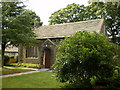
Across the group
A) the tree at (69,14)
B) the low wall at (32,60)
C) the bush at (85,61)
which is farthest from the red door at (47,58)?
the tree at (69,14)

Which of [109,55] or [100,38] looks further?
[100,38]

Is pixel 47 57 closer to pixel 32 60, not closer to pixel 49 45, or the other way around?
pixel 49 45

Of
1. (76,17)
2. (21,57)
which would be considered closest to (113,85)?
(21,57)

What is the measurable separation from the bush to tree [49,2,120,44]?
16.1 m

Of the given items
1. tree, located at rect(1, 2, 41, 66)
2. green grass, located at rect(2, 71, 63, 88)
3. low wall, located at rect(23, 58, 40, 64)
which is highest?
tree, located at rect(1, 2, 41, 66)

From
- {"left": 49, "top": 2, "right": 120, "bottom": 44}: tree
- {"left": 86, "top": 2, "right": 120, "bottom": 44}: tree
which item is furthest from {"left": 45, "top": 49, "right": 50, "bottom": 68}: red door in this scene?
{"left": 86, "top": 2, "right": 120, "bottom": 44}: tree

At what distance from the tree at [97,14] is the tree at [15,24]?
14.5 meters

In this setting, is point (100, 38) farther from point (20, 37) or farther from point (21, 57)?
point (21, 57)

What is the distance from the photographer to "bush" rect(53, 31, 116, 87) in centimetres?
734

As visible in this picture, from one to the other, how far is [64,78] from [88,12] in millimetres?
25716

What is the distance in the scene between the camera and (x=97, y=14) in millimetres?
26891

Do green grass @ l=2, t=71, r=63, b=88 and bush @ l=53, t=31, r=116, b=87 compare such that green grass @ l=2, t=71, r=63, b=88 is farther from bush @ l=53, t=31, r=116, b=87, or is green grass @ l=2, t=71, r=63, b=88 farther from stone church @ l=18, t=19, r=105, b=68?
stone church @ l=18, t=19, r=105, b=68

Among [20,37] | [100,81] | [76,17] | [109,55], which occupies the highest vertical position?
[76,17]

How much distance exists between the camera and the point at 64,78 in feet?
25.0
